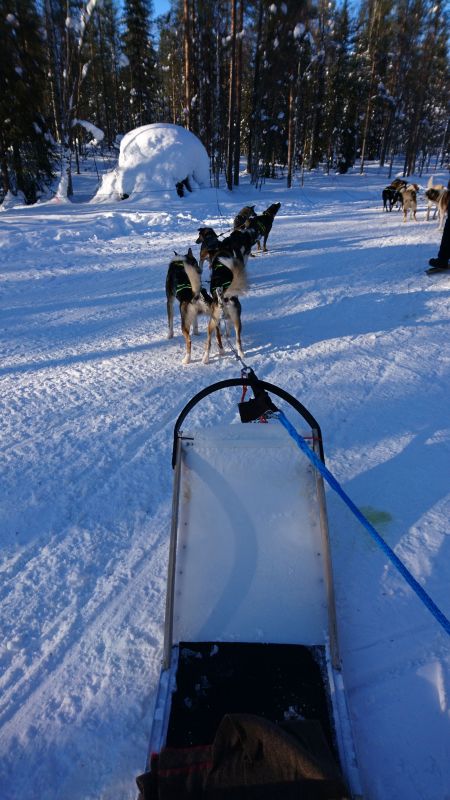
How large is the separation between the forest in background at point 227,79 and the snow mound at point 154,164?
1459 mm

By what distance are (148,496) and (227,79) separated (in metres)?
29.8

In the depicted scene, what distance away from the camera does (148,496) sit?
3.14 m

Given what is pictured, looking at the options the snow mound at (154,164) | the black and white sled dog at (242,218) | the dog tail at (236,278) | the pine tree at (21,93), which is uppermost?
the pine tree at (21,93)

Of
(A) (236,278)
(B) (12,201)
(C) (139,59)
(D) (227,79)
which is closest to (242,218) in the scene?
(A) (236,278)

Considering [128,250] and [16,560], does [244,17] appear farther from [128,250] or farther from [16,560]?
[16,560]

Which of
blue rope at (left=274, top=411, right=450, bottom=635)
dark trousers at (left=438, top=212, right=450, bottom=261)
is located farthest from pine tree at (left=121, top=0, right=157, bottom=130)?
blue rope at (left=274, top=411, right=450, bottom=635)

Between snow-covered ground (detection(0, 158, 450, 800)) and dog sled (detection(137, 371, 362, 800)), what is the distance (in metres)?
0.23

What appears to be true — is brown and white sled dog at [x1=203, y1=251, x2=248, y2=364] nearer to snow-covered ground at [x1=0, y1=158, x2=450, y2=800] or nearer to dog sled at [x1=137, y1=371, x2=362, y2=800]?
snow-covered ground at [x1=0, y1=158, x2=450, y2=800]

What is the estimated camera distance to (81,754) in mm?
1762

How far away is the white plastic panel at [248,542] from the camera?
6.66 feet

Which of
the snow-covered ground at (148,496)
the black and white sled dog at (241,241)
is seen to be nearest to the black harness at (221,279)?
the snow-covered ground at (148,496)

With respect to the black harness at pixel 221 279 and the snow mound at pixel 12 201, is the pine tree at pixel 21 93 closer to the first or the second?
the snow mound at pixel 12 201

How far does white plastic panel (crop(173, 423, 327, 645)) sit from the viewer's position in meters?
2.03

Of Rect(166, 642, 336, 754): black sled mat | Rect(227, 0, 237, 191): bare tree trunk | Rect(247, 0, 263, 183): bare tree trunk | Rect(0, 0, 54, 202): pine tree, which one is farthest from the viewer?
Rect(247, 0, 263, 183): bare tree trunk
